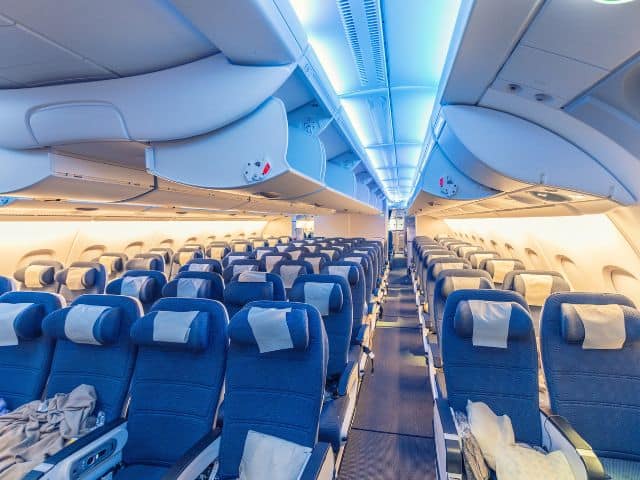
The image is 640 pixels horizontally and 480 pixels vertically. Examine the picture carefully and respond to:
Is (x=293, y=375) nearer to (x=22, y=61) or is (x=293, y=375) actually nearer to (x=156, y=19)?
(x=156, y=19)

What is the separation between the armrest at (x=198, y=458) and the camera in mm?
1615

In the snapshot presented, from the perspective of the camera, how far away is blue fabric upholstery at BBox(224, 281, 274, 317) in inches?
126

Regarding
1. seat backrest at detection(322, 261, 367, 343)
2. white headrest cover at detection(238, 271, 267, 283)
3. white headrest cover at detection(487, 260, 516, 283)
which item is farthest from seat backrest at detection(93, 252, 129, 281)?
white headrest cover at detection(487, 260, 516, 283)

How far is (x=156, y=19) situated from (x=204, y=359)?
192cm

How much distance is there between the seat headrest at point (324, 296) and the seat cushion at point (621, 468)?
1950 millimetres

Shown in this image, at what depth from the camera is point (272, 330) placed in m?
1.91

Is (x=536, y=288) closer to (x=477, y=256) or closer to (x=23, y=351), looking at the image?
(x=477, y=256)

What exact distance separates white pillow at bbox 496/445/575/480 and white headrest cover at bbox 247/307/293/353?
4.20 feet

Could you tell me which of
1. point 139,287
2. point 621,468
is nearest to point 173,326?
point 139,287

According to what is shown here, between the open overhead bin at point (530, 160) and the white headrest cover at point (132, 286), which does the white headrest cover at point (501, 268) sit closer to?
the open overhead bin at point (530, 160)

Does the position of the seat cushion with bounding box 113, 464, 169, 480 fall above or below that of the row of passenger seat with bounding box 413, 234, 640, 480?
below

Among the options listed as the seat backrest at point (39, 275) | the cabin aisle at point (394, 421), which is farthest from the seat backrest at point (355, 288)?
the seat backrest at point (39, 275)

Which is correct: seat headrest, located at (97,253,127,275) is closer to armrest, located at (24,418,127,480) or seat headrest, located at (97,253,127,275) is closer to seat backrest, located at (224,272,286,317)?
seat backrest, located at (224,272,286,317)

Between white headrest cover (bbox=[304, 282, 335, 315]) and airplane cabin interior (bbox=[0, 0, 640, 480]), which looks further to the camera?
white headrest cover (bbox=[304, 282, 335, 315])
